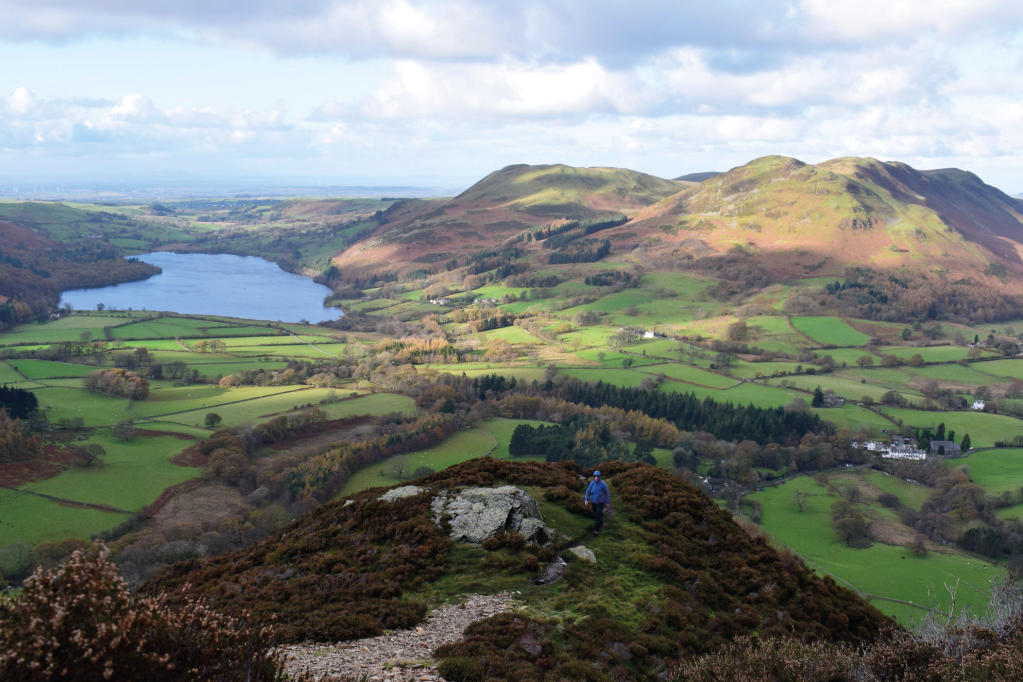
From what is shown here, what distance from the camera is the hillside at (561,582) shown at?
A: 1509 centimetres

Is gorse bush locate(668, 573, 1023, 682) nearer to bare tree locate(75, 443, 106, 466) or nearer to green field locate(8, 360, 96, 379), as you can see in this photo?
bare tree locate(75, 443, 106, 466)

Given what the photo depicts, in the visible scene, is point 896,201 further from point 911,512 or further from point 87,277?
point 87,277

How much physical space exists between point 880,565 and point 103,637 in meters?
49.8

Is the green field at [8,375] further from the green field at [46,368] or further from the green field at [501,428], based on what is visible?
the green field at [501,428]

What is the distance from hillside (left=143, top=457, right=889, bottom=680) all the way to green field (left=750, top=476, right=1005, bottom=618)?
2346cm

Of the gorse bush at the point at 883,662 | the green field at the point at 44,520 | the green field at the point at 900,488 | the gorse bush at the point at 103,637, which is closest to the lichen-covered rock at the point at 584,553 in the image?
the gorse bush at the point at 883,662

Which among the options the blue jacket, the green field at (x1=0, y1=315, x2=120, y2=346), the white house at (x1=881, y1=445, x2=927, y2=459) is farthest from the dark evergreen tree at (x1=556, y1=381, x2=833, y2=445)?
the green field at (x1=0, y1=315, x2=120, y2=346)

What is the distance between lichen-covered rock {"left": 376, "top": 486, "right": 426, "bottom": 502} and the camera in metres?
23.1

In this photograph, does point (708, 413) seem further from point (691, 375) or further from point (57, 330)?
point (57, 330)

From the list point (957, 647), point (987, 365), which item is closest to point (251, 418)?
point (957, 647)

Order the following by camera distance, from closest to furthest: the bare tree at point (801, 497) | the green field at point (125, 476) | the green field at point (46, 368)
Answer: the green field at point (125, 476) < the bare tree at point (801, 497) < the green field at point (46, 368)

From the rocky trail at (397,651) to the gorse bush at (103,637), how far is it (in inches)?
109

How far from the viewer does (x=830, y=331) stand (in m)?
124

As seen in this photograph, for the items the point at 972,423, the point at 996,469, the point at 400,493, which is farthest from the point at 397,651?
the point at 972,423
